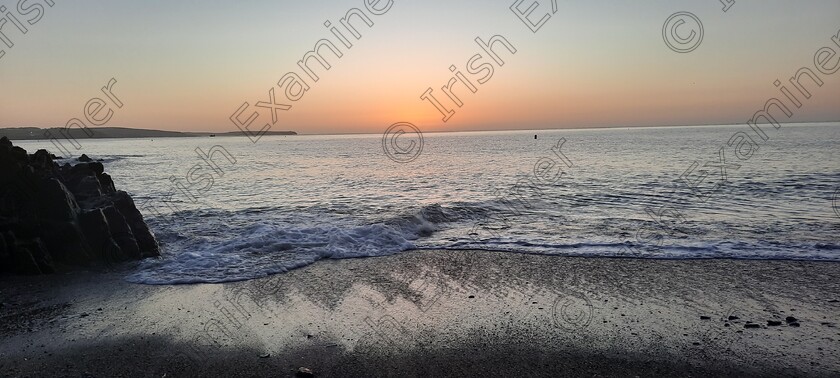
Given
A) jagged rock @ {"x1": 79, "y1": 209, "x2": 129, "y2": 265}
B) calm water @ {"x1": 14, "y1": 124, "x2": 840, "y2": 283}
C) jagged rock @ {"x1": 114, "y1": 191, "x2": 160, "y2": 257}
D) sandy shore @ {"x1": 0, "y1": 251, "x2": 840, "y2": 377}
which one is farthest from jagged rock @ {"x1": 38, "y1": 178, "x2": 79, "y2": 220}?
calm water @ {"x1": 14, "y1": 124, "x2": 840, "y2": 283}

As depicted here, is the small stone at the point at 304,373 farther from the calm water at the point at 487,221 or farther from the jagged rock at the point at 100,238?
the jagged rock at the point at 100,238

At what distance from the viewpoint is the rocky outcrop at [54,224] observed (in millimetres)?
10227

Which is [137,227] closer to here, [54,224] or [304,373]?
[54,224]

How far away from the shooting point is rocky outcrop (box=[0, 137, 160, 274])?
33.6ft

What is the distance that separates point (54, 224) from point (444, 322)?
31.9ft

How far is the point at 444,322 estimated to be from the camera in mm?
7219

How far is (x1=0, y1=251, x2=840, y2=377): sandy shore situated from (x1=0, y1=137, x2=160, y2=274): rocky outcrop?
85cm

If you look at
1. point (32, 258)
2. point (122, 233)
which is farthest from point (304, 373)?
point (122, 233)

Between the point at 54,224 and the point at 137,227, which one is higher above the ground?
the point at 137,227

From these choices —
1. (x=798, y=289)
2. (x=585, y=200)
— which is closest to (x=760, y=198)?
(x=585, y=200)

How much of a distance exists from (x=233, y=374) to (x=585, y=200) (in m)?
18.9

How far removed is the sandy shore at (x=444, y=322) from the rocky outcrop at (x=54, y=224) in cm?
85

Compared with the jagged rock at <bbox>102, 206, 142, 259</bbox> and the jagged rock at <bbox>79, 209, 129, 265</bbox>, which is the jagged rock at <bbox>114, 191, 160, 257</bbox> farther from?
the jagged rock at <bbox>79, 209, 129, 265</bbox>

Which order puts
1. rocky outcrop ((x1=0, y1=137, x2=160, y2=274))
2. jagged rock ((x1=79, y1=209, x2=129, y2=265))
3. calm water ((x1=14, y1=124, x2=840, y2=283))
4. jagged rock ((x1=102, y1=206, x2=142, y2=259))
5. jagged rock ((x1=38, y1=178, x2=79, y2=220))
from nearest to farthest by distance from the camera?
1. rocky outcrop ((x1=0, y1=137, x2=160, y2=274))
2. jagged rock ((x1=38, y1=178, x2=79, y2=220))
3. jagged rock ((x1=79, y1=209, x2=129, y2=265))
4. jagged rock ((x1=102, y1=206, x2=142, y2=259))
5. calm water ((x1=14, y1=124, x2=840, y2=283))
